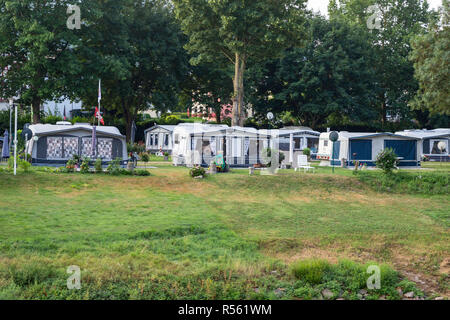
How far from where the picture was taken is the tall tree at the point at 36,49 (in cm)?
2664

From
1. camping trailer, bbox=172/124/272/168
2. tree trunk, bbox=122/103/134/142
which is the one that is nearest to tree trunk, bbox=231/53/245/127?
camping trailer, bbox=172/124/272/168

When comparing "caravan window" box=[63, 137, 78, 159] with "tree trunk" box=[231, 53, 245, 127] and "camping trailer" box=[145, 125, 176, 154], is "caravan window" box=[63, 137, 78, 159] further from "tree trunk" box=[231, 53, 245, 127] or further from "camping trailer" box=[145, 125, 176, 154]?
"camping trailer" box=[145, 125, 176, 154]

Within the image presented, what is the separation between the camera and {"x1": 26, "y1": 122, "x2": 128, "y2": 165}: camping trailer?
22.7 metres

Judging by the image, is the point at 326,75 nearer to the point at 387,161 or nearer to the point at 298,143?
the point at 298,143

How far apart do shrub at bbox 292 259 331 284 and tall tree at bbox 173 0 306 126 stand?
74.2 ft

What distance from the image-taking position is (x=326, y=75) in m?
41.3

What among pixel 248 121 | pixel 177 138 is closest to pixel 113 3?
pixel 177 138

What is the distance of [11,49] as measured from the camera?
95.0 feet

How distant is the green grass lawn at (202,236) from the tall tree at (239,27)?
45.8 feet

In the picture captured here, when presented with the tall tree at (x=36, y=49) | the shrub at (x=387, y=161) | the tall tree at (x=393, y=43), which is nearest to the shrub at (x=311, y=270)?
the shrub at (x=387, y=161)

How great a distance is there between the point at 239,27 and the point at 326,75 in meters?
14.8

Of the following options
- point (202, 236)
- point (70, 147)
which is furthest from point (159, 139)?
point (202, 236)

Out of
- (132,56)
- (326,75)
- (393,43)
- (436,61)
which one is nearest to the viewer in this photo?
(436,61)

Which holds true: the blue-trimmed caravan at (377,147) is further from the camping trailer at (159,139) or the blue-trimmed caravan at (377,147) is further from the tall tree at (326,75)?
the camping trailer at (159,139)
